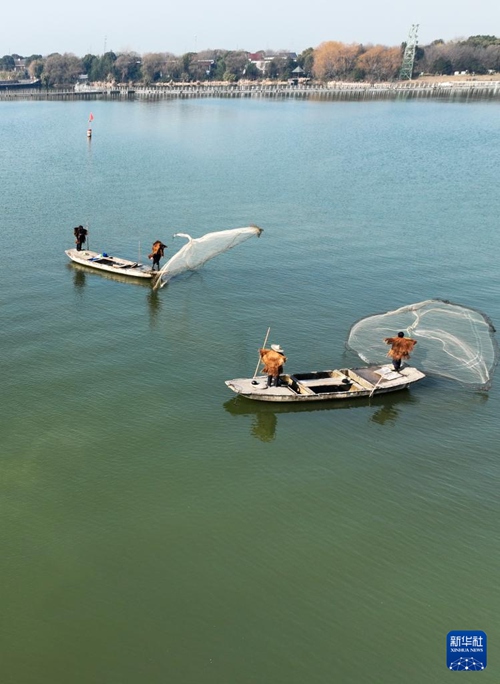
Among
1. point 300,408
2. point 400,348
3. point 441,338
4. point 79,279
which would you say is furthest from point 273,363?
point 79,279

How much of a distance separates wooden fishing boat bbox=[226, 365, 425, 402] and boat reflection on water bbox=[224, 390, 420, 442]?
0.26 m

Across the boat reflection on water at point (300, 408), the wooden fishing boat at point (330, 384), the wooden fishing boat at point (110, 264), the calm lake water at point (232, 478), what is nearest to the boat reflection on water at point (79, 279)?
the calm lake water at point (232, 478)

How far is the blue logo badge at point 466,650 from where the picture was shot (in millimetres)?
11461

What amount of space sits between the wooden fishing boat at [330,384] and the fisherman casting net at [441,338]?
1261mm

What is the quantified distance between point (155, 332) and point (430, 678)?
54.4 ft

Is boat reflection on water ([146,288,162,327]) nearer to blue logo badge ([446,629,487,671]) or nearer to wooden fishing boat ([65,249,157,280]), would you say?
wooden fishing boat ([65,249,157,280])

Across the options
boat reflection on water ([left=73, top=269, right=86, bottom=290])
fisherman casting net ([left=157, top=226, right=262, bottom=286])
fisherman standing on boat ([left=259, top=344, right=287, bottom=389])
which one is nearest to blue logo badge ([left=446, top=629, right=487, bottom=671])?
fisherman standing on boat ([left=259, top=344, right=287, bottom=389])

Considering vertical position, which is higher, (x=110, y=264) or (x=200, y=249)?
(x=200, y=249)

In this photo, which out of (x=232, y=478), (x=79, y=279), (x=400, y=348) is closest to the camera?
(x=232, y=478)

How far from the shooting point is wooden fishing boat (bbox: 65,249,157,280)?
29469 millimetres

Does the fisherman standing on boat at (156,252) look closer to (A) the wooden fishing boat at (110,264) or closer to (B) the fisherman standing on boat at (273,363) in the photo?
(A) the wooden fishing boat at (110,264)

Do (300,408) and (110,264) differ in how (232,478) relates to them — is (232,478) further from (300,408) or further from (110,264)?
(110,264)

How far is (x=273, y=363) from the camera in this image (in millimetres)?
19109

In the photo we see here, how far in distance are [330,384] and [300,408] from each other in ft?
4.15
